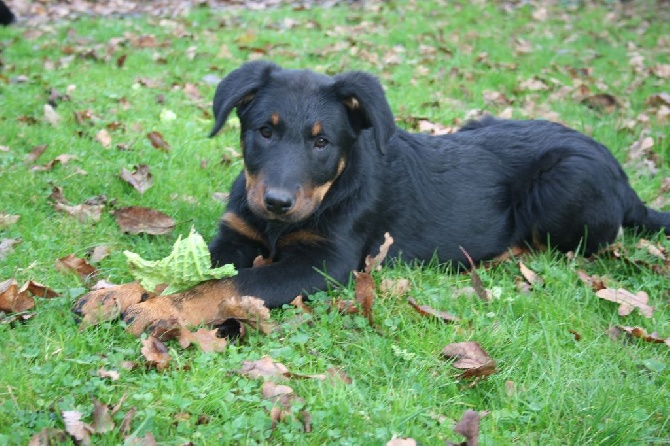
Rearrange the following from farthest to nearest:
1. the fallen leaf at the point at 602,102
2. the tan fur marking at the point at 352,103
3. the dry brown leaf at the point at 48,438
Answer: the fallen leaf at the point at 602,102 → the tan fur marking at the point at 352,103 → the dry brown leaf at the point at 48,438

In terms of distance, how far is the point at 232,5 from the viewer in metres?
11.8

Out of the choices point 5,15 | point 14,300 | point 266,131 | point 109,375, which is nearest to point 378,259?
point 266,131

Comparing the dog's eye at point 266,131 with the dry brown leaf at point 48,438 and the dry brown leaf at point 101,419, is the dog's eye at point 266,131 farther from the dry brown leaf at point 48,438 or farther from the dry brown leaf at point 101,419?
the dry brown leaf at point 48,438

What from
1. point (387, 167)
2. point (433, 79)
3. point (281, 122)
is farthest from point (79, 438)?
point (433, 79)

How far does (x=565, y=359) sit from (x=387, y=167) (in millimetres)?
1596

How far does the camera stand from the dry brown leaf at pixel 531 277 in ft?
13.2

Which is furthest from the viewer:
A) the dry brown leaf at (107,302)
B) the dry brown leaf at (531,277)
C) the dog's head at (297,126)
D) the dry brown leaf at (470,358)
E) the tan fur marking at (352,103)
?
the dry brown leaf at (531,277)

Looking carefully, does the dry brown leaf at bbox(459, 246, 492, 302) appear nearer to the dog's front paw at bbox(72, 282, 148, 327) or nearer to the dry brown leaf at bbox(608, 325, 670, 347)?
the dry brown leaf at bbox(608, 325, 670, 347)

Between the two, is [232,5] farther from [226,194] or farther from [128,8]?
[226,194]

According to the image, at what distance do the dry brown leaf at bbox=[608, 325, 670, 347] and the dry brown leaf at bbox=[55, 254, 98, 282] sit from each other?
8.57ft

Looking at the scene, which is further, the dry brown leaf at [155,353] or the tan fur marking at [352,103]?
the tan fur marking at [352,103]

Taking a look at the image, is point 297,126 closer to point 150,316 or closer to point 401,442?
point 150,316

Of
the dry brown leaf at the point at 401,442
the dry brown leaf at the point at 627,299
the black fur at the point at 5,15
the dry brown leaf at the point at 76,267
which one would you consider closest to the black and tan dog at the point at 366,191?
the dry brown leaf at the point at 76,267

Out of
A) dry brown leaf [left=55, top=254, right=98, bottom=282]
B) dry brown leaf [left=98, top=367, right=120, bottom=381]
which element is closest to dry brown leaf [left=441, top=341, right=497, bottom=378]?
dry brown leaf [left=98, top=367, right=120, bottom=381]
